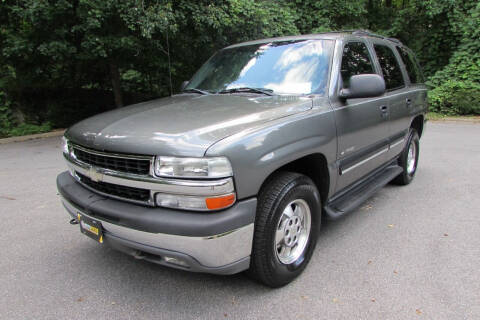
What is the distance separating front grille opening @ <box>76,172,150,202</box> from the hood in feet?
0.83

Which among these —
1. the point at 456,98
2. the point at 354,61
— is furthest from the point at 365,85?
the point at 456,98

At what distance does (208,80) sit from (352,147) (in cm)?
161

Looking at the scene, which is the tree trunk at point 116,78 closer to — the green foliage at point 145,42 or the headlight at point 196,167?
the green foliage at point 145,42

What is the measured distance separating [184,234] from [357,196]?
6.72 ft

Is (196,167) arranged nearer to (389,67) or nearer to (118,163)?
(118,163)

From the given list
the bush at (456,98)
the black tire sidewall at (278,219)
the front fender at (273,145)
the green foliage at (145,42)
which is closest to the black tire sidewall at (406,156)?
the front fender at (273,145)

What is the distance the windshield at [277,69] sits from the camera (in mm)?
3156

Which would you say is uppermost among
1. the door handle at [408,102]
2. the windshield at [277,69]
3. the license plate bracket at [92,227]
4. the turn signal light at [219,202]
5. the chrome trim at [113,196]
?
the windshield at [277,69]

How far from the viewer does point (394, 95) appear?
4121 millimetres

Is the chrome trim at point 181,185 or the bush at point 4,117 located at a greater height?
the chrome trim at point 181,185

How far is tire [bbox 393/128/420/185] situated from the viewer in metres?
4.78

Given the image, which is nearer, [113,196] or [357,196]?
[113,196]

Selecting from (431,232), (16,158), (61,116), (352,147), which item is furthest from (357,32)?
(61,116)

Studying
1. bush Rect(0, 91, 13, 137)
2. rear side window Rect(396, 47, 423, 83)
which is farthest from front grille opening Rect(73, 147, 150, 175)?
bush Rect(0, 91, 13, 137)
